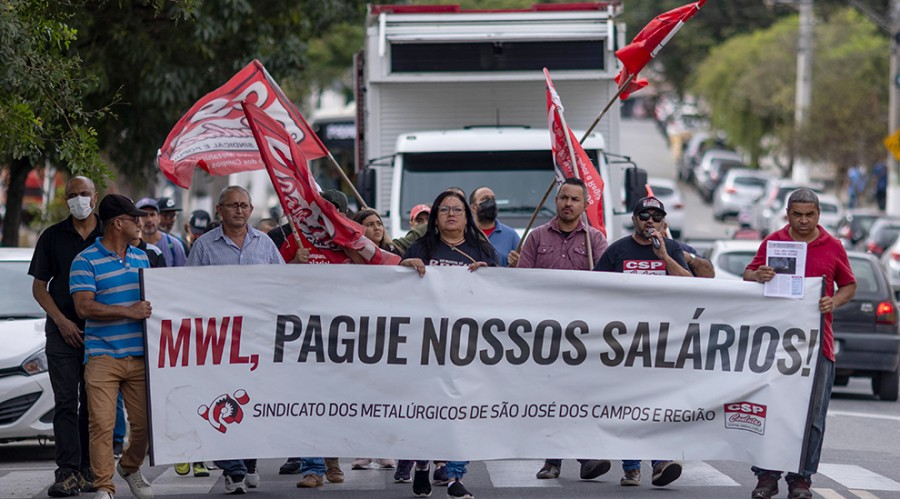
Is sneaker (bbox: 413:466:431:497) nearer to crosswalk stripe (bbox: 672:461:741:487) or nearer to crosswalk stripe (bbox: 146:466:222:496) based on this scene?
crosswalk stripe (bbox: 146:466:222:496)

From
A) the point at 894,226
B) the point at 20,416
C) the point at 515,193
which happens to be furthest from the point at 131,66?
the point at 894,226

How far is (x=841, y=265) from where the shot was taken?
30.7 feet

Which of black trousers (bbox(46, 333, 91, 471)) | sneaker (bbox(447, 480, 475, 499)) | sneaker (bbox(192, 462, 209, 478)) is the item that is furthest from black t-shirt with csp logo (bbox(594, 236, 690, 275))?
black trousers (bbox(46, 333, 91, 471))

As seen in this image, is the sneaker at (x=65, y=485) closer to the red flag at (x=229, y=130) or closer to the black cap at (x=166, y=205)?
the red flag at (x=229, y=130)

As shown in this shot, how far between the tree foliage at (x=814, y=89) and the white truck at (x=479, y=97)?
33.8 meters

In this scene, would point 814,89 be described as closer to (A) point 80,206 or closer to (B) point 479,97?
(B) point 479,97

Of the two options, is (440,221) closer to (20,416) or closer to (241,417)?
(241,417)

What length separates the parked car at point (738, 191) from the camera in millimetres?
49406

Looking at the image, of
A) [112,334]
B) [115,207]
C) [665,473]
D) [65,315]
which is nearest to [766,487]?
[665,473]

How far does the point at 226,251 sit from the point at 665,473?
299cm

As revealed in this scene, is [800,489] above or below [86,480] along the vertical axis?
above

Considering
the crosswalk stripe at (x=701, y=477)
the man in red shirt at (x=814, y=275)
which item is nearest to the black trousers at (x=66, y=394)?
the crosswalk stripe at (x=701, y=477)

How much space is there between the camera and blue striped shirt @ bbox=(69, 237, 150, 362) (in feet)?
29.3

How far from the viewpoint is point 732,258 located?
57.1ft
